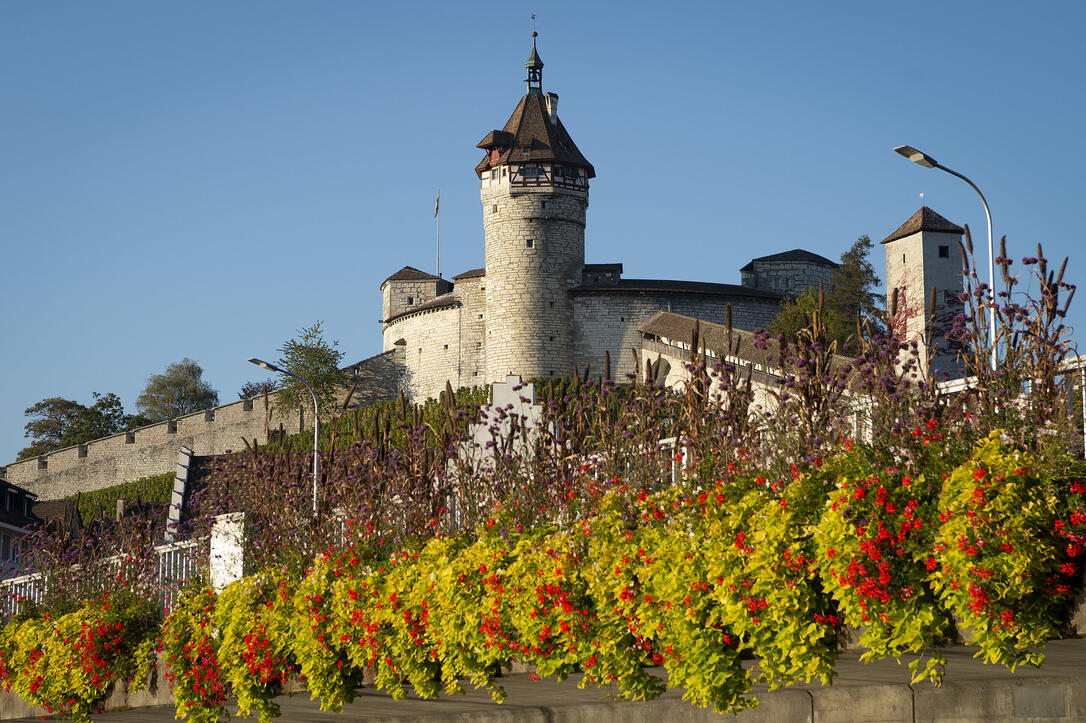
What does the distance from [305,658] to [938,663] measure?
4648 millimetres

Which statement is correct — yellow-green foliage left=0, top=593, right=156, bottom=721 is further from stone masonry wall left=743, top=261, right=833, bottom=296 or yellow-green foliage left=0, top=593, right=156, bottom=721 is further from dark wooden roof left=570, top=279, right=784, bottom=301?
stone masonry wall left=743, top=261, right=833, bottom=296

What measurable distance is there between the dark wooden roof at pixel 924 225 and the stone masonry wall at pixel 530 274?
15.5 meters

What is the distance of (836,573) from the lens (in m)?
5.16

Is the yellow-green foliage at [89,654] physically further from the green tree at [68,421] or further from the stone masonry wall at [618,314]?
the green tree at [68,421]

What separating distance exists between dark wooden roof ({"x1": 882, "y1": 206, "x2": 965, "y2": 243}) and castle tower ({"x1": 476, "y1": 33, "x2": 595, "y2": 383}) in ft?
50.9

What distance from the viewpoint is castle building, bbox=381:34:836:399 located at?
59469 mm

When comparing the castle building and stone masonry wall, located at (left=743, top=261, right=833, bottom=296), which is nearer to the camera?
the castle building

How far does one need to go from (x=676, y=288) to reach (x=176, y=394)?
43.3 m

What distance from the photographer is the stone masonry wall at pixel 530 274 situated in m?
59.2

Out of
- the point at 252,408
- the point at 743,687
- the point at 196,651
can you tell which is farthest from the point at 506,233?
→ the point at 743,687

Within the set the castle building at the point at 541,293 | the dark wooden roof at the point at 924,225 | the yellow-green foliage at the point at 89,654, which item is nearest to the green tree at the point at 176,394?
the castle building at the point at 541,293

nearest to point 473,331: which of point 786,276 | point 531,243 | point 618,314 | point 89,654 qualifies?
point 531,243

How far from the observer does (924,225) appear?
186 ft

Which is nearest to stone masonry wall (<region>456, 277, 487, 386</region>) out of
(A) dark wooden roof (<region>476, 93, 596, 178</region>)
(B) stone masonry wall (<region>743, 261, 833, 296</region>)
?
(A) dark wooden roof (<region>476, 93, 596, 178</region>)
